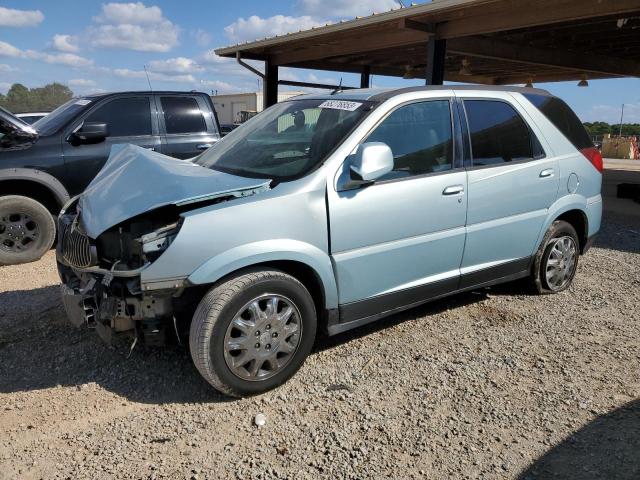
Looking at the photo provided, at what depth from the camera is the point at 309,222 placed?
313cm

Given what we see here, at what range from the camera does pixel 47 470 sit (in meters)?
2.49

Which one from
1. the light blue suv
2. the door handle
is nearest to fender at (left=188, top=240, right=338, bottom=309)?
the light blue suv

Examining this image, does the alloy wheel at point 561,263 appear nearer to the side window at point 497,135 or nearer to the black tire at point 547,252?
the black tire at point 547,252

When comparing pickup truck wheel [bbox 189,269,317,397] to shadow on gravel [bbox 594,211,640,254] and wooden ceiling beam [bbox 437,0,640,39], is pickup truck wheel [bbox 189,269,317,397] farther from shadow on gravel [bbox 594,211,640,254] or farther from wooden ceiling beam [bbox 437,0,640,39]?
wooden ceiling beam [bbox 437,0,640,39]

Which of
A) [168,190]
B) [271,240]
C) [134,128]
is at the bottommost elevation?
[271,240]

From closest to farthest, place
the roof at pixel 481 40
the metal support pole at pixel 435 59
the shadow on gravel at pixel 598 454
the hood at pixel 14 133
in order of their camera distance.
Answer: the shadow on gravel at pixel 598 454 → the hood at pixel 14 133 → the roof at pixel 481 40 → the metal support pole at pixel 435 59

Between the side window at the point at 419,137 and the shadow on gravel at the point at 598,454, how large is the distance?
1.86 metres

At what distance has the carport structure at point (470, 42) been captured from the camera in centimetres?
850

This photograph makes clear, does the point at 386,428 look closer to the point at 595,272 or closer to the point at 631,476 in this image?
the point at 631,476

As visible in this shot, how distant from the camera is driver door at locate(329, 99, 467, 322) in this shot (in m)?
3.32

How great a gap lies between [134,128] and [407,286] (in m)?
4.44

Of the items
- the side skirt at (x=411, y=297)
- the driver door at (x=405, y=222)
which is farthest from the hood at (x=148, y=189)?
the side skirt at (x=411, y=297)

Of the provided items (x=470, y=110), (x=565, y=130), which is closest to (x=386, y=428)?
(x=470, y=110)

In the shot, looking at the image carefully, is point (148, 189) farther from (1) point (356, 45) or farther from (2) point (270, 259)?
(1) point (356, 45)
